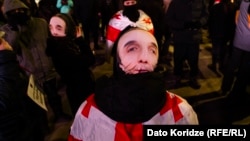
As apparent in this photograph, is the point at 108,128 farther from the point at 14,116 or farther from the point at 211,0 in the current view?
the point at 211,0

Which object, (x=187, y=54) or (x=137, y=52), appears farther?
(x=187, y=54)

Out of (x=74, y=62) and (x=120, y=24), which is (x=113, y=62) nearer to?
(x=74, y=62)

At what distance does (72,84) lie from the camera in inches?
134

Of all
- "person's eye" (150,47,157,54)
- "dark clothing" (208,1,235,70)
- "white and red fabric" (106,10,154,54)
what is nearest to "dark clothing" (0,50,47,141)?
"person's eye" (150,47,157,54)

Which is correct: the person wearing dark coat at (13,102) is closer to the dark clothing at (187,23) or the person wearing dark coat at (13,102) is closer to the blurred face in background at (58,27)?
the blurred face in background at (58,27)

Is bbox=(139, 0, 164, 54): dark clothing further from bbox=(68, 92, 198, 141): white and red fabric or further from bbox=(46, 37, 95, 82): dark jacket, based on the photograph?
bbox=(68, 92, 198, 141): white and red fabric

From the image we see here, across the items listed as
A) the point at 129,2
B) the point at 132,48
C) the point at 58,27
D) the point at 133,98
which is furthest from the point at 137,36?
the point at 129,2

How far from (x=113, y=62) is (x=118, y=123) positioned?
0.65 metres

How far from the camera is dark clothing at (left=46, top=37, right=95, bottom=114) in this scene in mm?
3191

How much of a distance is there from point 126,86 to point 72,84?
186 centimetres

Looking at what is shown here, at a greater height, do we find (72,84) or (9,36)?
(9,36)

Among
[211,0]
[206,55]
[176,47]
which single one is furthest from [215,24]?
[211,0]

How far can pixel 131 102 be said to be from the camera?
159 centimetres

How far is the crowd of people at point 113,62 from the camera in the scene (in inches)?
65.5
